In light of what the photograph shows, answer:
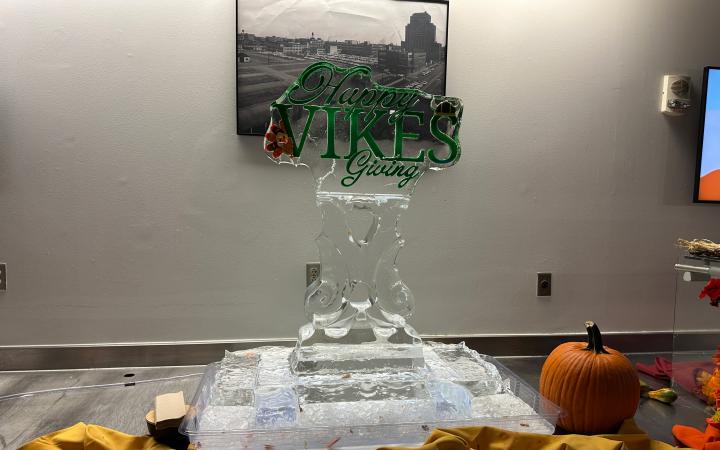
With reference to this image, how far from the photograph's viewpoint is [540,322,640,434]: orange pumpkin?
4.02ft

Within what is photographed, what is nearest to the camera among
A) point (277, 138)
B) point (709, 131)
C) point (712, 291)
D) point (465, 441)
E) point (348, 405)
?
point (465, 441)

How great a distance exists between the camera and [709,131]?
2.18 m

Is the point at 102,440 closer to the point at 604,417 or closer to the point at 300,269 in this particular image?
the point at 300,269

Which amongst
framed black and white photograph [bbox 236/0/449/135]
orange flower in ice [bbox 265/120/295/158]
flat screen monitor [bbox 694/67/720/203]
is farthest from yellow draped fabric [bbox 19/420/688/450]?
flat screen monitor [bbox 694/67/720/203]

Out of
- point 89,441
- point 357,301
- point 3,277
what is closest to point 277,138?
point 357,301

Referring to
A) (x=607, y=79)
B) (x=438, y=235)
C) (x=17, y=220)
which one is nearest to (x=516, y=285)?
(x=438, y=235)

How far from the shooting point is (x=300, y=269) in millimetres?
2025

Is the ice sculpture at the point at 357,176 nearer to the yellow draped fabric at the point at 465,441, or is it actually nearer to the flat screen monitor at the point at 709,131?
the yellow draped fabric at the point at 465,441

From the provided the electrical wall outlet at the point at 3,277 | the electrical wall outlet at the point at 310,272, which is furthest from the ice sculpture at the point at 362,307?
the electrical wall outlet at the point at 3,277

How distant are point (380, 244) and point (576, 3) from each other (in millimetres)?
1616

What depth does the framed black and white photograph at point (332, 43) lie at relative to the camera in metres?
1.91

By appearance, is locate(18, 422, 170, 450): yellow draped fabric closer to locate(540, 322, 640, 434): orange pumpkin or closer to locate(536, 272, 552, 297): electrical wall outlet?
locate(540, 322, 640, 434): orange pumpkin

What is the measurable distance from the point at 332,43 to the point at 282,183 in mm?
633

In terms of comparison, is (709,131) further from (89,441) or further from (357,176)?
(89,441)
